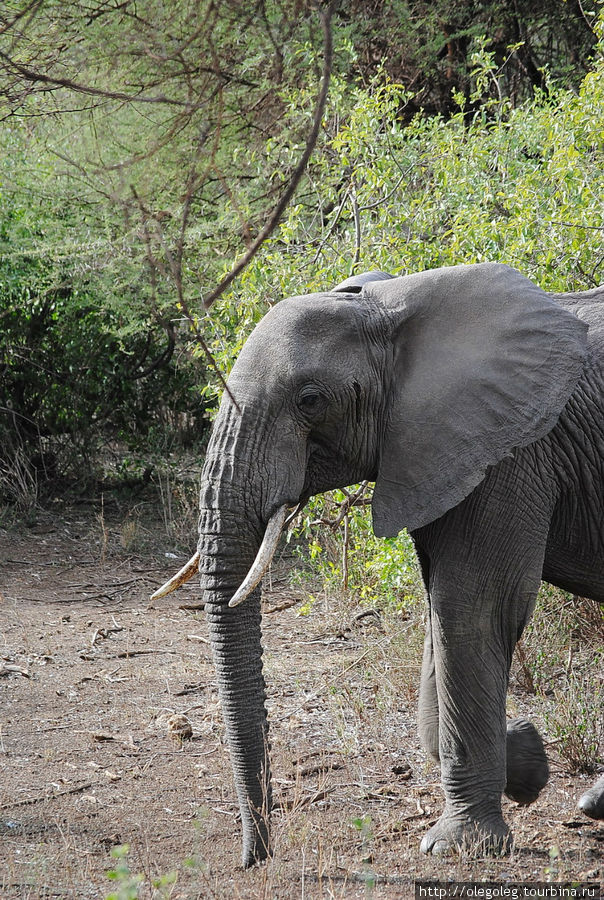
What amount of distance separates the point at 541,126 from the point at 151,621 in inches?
189

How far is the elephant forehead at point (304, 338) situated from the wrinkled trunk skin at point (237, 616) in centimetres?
25

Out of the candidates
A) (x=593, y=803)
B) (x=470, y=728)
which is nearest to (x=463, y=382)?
(x=470, y=728)

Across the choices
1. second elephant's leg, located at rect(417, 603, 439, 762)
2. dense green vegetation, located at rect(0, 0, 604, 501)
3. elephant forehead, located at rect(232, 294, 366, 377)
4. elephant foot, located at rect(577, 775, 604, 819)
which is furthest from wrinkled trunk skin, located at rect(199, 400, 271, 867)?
dense green vegetation, located at rect(0, 0, 604, 501)

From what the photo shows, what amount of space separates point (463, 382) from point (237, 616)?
1.21 m

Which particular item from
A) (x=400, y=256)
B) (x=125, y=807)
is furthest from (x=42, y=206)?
(x=125, y=807)

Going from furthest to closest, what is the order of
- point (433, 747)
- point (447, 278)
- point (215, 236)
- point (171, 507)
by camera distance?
point (171, 507), point (215, 236), point (433, 747), point (447, 278)

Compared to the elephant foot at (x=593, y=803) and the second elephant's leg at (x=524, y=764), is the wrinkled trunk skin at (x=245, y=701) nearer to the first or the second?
the second elephant's leg at (x=524, y=764)

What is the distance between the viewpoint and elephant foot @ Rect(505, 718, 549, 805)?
4449 mm

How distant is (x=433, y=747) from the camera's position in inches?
187

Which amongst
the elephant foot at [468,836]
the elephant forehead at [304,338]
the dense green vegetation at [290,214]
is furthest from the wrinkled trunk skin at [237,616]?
the dense green vegetation at [290,214]

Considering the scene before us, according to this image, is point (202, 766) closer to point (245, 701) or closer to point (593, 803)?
point (245, 701)

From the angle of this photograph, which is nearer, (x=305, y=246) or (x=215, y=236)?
(x=305, y=246)

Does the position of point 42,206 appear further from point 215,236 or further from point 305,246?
point 305,246

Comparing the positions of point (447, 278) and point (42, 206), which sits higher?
point (42, 206)
